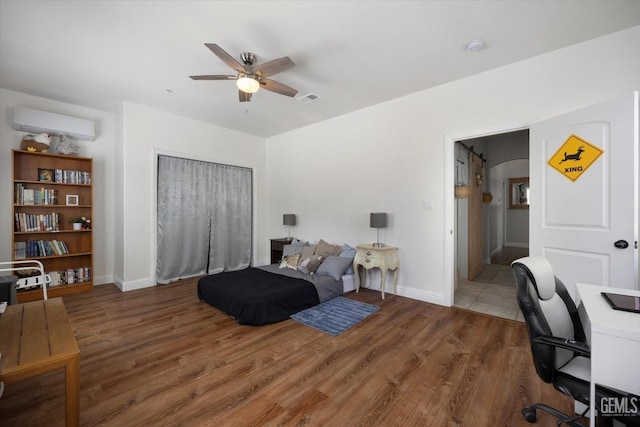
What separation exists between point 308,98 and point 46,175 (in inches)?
155

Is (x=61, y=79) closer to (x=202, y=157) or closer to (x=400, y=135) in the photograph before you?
(x=202, y=157)

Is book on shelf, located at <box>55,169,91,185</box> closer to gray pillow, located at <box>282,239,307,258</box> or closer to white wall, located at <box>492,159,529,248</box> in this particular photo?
gray pillow, located at <box>282,239,307,258</box>

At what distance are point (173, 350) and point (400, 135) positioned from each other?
374 centimetres

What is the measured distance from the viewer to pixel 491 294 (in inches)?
150

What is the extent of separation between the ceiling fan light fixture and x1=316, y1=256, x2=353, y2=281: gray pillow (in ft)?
8.10

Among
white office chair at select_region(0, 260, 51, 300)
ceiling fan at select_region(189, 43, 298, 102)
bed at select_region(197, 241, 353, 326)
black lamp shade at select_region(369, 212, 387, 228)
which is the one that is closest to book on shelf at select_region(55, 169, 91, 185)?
white office chair at select_region(0, 260, 51, 300)

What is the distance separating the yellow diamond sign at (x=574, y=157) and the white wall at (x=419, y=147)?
459 millimetres

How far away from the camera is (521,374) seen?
1980mm

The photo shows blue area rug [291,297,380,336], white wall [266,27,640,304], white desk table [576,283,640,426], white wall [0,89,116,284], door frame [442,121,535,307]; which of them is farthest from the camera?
white wall [0,89,116,284]

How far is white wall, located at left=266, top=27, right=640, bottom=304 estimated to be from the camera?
8.30 feet

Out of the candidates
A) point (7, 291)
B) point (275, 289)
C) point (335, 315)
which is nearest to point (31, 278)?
point (7, 291)

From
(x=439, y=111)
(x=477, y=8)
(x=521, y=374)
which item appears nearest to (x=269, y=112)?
(x=439, y=111)

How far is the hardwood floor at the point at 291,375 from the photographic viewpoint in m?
1.59

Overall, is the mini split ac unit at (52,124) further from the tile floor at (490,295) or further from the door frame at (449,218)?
the tile floor at (490,295)
